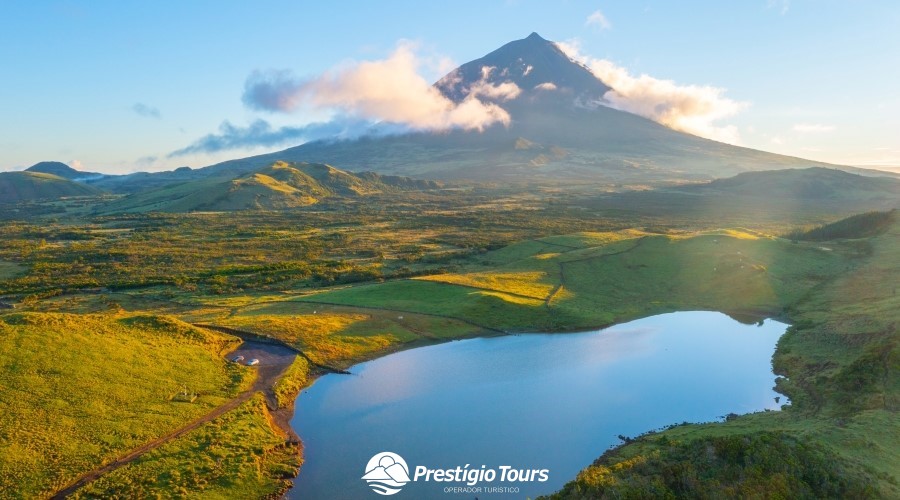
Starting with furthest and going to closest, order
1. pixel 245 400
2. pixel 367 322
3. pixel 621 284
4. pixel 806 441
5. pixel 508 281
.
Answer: pixel 621 284
pixel 508 281
pixel 367 322
pixel 245 400
pixel 806 441

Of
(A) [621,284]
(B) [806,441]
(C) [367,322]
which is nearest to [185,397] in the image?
(C) [367,322]

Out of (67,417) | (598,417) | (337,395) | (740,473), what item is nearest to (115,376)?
(67,417)

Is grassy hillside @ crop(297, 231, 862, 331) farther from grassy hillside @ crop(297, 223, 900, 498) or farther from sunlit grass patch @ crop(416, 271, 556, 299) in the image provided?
grassy hillside @ crop(297, 223, 900, 498)

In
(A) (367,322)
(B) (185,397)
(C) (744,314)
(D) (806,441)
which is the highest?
(D) (806,441)

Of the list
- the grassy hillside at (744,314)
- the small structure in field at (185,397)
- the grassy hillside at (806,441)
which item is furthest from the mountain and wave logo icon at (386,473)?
the small structure in field at (185,397)

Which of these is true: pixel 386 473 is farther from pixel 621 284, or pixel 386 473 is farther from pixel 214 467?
pixel 621 284

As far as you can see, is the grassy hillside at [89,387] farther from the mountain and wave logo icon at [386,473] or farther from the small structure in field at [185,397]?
the mountain and wave logo icon at [386,473]

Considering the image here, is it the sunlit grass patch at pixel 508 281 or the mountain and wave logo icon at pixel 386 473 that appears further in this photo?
the sunlit grass patch at pixel 508 281
